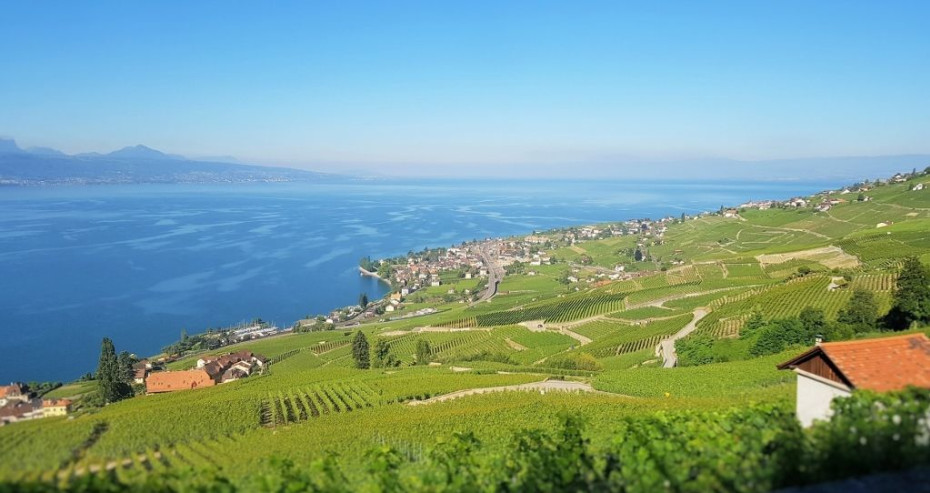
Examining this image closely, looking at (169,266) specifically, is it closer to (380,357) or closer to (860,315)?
(380,357)

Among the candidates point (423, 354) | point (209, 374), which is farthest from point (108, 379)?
point (423, 354)

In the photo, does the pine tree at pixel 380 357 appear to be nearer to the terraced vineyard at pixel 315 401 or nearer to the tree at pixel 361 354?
the tree at pixel 361 354

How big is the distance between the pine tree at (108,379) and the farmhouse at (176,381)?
142 inches

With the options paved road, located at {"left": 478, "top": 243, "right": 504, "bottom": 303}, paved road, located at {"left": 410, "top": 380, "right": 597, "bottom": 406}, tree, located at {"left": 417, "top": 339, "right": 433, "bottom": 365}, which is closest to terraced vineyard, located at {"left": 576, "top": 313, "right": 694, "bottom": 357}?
paved road, located at {"left": 410, "top": 380, "right": 597, "bottom": 406}

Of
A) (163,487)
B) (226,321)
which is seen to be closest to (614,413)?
(163,487)

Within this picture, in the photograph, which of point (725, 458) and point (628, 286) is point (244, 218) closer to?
point (628, 286)

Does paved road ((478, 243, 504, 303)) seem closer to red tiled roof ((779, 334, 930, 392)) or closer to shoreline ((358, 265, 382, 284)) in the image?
shoreline ((358, 265, 382, 284))

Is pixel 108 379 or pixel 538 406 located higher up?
pixel 538 406

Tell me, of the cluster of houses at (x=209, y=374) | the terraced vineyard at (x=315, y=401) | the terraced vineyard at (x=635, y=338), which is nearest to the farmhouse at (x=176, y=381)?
the cluster of houses at (x=209, y=374)

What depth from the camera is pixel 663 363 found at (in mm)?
26062

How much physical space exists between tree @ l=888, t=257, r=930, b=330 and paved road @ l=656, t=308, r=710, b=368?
8970 millimetres

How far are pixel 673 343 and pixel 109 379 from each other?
2675 centimetres

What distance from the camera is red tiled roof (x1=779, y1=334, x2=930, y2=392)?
Result: 827 centimetres

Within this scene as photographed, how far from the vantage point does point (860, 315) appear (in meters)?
21.4
